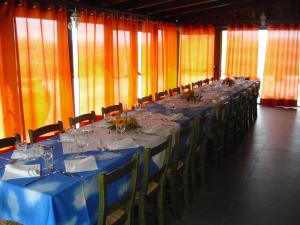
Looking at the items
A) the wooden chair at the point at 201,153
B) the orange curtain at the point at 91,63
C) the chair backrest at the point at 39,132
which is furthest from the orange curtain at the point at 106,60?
the wooden chair at the point at 201,153

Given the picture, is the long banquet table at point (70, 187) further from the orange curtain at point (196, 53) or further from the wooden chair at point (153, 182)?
the orange curtain at point (196, 53)

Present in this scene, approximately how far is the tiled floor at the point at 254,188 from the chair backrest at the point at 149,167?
0.69 meters

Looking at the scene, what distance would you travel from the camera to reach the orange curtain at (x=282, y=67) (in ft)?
28.9

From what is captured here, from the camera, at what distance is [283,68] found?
9.04 m

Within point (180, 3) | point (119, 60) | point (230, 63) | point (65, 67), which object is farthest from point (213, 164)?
point (230, 63)

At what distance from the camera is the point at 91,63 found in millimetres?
6281

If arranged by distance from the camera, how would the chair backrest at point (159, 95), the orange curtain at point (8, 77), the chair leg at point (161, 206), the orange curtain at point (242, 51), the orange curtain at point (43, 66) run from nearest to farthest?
the chair leg at point (161, 206) → the orange curtain at point (8, 77) → the orange curtain at point (43, 66) → the chair backrest at point (159, 95) → the orange curtain at point (242, 51)

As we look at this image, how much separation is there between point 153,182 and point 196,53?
7.70 metres

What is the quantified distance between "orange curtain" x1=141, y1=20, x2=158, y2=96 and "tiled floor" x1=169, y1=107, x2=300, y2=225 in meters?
3.30

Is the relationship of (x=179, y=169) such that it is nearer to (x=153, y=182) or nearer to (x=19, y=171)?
(x=153, y=182)

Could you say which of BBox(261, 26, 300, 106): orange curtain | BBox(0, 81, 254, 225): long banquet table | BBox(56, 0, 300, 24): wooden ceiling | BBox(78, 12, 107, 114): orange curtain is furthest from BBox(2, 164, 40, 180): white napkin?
BBox(261, 26, 300, 106): orange curtain

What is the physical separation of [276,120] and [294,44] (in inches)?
105

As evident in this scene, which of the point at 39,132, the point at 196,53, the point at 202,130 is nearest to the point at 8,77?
the point at 39,132

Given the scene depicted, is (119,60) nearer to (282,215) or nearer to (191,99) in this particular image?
(191,99)
